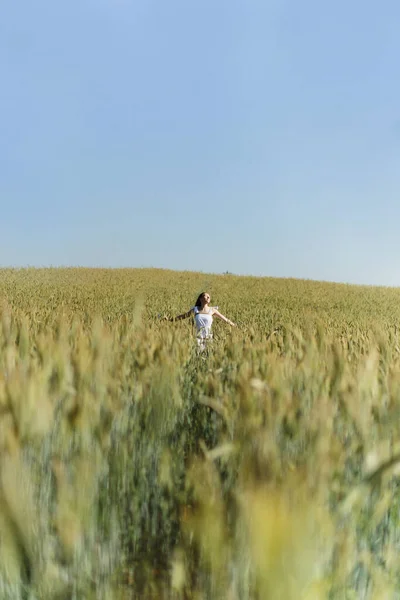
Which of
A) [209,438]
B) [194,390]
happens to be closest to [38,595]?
[209,438]

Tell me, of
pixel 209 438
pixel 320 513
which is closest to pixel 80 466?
pixel 320 513

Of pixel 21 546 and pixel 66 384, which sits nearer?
pixel 21 546

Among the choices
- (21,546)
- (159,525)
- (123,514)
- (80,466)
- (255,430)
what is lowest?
(159,525)

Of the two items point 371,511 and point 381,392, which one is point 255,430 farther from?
point 381,392

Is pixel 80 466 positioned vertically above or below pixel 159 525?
above

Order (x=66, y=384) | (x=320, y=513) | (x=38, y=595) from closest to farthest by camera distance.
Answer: (x=320, y=513) < (x=38, y=595) < (x=66, y=384)

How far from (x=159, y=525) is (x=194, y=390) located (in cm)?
97

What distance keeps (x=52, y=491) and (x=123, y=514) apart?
0.78 ft

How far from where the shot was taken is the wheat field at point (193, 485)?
106cm

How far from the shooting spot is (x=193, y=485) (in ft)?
5.30

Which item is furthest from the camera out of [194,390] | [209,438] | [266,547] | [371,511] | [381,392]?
Answer: [194,390]

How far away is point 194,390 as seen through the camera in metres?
2.84

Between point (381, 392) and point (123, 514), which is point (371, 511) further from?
point (123, 514)

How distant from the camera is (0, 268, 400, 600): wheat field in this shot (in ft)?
3.46
